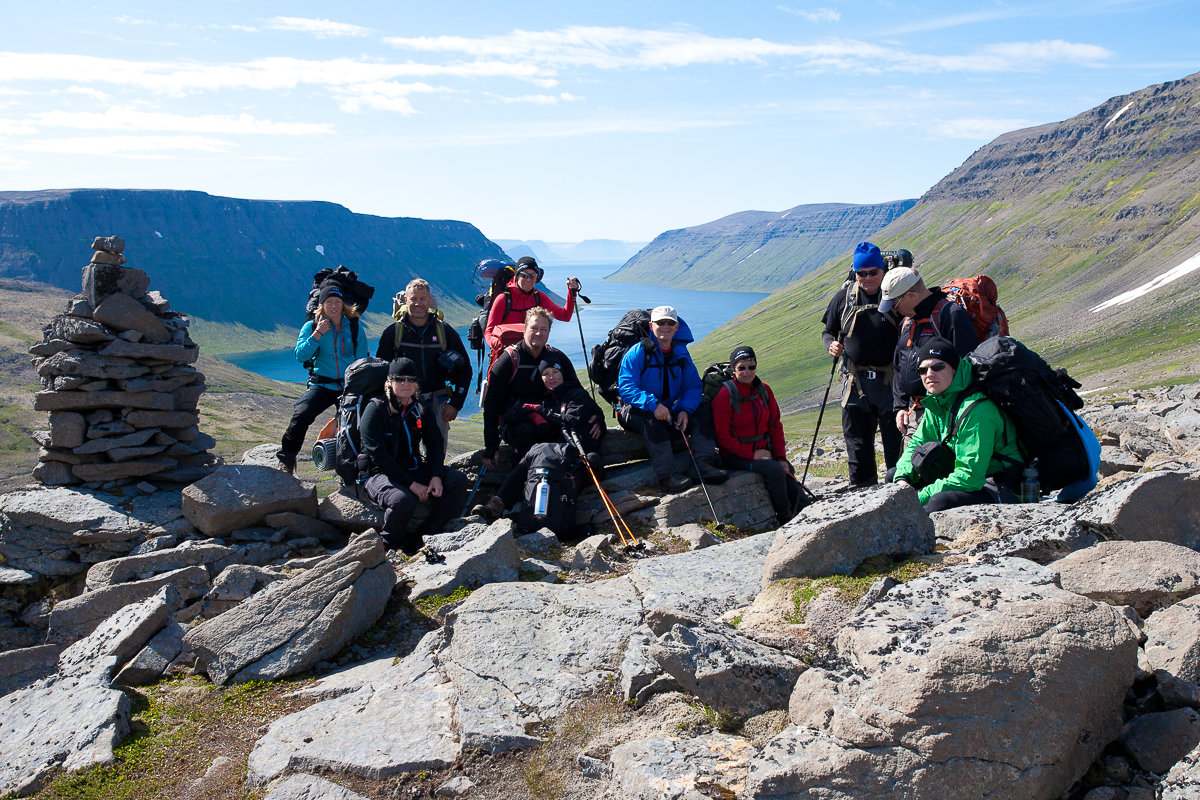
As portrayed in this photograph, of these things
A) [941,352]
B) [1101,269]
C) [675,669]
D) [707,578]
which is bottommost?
[707,578]

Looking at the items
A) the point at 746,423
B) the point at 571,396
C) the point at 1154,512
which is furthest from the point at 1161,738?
the point at 571,396

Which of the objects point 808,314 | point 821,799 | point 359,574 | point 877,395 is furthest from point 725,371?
point 808,314

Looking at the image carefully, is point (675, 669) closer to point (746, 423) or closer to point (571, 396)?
point (571, 396)

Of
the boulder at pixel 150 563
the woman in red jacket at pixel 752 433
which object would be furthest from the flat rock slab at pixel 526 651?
the boulder at pixel 150 563

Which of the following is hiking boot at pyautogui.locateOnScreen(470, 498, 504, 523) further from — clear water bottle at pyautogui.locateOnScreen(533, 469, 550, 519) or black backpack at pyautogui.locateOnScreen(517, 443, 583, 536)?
clear water bottle at pyautogui.locateOnScreen(533, 469, 550, 519)

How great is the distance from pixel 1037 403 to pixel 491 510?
7286mm

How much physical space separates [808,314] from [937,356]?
196 m

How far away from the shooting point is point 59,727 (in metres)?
6.64

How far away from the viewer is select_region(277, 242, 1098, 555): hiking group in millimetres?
10570

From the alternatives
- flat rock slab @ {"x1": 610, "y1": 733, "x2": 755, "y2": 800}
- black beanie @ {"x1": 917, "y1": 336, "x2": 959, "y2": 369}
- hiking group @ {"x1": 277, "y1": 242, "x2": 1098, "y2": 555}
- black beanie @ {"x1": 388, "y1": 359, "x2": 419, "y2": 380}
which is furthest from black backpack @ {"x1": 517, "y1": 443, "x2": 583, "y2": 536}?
flat rock slab @ {"x1": 610, "y1": 733, "x2": 755, "y2": 800}

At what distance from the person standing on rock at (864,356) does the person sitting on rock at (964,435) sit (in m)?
2.46

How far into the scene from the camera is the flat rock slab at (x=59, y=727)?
6180 millimetres

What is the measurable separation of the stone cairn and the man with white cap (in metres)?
10.7

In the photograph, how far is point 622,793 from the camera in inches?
181
